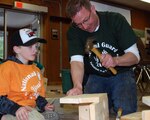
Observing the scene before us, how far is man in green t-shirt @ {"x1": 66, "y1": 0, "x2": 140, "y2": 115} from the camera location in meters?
1.62

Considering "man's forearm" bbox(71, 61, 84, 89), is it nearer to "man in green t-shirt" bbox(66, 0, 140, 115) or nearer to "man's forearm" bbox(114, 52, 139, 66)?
"man in green t-shirt" bbox(66, 0, 140, 115)

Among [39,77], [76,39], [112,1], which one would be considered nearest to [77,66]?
[76,39]

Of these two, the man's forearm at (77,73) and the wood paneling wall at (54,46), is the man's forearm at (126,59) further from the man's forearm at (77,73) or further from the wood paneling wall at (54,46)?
the wood paneling wall at (54,46)

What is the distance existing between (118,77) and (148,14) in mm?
10272

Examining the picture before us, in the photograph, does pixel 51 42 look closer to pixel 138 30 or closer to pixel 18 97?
pixel 138 30

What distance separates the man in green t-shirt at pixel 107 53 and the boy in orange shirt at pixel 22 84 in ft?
1.03

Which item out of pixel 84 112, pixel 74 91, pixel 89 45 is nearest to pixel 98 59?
pixel 89 45

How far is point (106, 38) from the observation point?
1.72 meters

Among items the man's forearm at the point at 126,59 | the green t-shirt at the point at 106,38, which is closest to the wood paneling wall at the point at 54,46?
the green t-shirt at the point at 106,38

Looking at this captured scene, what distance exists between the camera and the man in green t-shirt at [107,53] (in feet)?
5.32

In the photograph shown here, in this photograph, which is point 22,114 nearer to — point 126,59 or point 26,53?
point 26,53

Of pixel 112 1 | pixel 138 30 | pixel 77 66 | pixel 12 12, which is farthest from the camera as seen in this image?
pixel 138 30

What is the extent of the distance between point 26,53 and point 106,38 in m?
0.55

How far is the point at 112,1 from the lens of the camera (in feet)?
31.4
